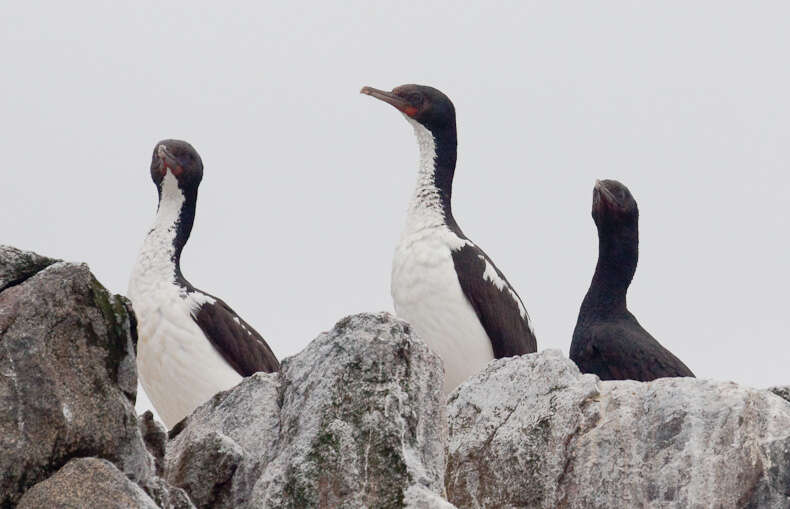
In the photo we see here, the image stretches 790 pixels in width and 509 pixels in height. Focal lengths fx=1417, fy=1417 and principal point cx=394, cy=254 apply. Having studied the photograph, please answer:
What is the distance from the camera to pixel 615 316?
36.3ft

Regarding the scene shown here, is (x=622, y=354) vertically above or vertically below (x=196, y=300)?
below

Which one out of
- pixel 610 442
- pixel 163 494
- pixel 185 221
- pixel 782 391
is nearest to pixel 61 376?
pixel 163 494

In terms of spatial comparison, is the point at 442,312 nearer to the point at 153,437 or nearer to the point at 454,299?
the point at 454,299

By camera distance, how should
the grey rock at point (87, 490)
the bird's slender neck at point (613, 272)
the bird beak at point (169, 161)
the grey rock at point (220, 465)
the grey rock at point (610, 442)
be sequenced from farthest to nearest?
the bird beak at point (169, 161) → the bird's slender neck at point (613, 272) → the grey rock at point (610, 442) → the grey rock at point (220, 465) → the grey rock at point (87, 490)

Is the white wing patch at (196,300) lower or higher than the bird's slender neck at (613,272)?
lower

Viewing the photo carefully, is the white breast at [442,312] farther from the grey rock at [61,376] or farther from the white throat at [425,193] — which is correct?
the grey rock at [61,376]

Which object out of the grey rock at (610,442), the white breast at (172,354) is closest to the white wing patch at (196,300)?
the white breast at (172,354)

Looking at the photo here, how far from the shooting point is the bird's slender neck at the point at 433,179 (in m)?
12.0

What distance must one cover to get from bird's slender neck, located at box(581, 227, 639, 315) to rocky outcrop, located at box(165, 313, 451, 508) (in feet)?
15.9

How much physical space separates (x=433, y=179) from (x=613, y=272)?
1920 millimetres

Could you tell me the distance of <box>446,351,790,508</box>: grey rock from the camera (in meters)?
7.08

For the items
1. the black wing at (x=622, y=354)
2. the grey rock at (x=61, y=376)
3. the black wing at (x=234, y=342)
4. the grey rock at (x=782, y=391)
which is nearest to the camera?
the grey rock at (x=61, y=376)

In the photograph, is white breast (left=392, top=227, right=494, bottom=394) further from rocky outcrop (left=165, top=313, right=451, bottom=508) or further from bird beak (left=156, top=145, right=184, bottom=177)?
rocky outcrop (left=165, top=313, right=451, bottom=508)

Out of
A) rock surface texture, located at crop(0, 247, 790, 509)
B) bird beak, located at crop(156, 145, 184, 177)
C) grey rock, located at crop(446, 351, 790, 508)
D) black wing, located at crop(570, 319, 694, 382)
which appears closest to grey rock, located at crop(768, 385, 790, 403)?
rock surface texture, located at crop(0, 247, 790, 509)
